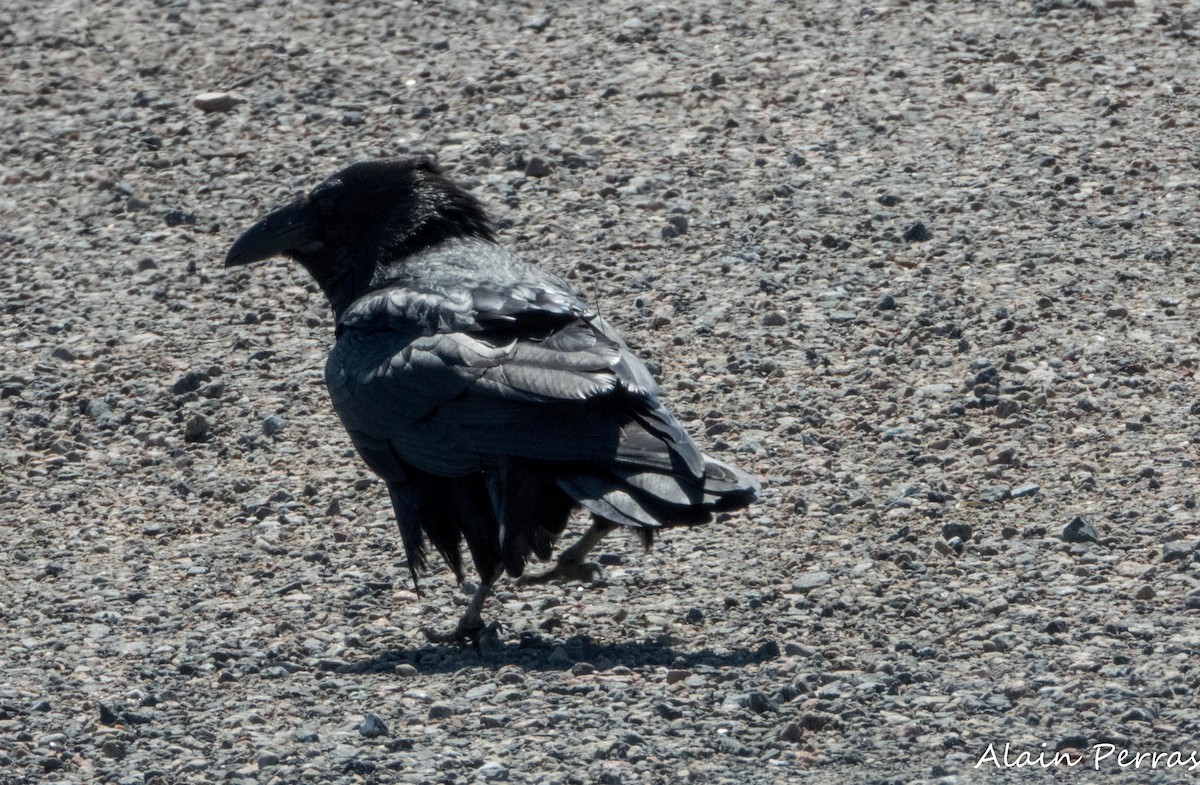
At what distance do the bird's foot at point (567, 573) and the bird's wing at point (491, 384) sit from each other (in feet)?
1.67

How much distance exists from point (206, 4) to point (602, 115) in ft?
11.2

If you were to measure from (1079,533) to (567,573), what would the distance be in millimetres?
1755

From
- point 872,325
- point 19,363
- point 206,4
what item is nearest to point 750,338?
point 872,325

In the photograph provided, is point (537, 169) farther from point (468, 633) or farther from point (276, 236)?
point (468, 633)

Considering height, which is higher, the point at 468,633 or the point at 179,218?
the point at 468,633

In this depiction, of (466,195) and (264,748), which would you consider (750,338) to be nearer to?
(466,195)

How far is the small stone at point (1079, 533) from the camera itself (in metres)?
6.03

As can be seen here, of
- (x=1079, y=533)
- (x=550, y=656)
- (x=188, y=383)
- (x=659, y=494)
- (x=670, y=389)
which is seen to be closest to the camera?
(x=659, y=494)

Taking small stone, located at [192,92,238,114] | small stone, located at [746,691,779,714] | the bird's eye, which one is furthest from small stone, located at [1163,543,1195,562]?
small stone, located at [192,92,238,114]

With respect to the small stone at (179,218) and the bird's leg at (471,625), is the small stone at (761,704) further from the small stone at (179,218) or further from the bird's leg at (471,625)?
the small stone at (179,218)

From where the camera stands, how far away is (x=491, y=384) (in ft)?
19.4
